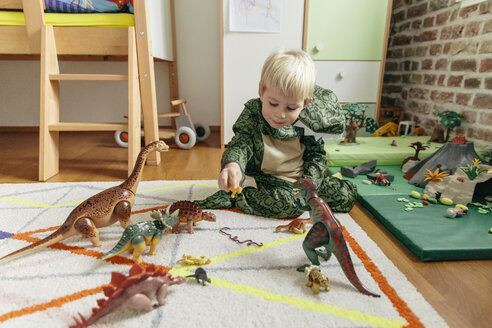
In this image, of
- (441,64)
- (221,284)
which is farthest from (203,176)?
(441,64)

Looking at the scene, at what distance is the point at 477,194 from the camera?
1080 mm

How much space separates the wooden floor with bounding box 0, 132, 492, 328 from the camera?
65 cm

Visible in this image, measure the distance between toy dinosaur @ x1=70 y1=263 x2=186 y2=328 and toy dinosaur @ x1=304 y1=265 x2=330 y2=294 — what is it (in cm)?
28

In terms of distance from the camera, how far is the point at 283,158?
106 centimetres

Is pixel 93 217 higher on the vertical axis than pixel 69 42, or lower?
lower

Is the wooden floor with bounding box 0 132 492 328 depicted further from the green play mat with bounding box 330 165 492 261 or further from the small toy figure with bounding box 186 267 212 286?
the small toy figure with bounding box 186 267 212 286

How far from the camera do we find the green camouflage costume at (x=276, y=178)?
985mm

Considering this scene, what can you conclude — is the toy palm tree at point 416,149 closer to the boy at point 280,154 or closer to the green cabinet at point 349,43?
the boy at point 280,154

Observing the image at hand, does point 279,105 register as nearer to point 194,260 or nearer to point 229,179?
point 229,179

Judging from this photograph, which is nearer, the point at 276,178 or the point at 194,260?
the point at 194,260

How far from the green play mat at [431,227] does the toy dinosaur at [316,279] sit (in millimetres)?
279

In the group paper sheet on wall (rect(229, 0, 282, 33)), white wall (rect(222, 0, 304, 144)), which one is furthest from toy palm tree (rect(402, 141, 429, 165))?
paper sheet on wall (rect(229, 0, 282, 33))

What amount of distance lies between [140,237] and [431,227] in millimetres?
729

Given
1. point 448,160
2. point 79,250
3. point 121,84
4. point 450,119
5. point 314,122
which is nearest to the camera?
point 79,250
